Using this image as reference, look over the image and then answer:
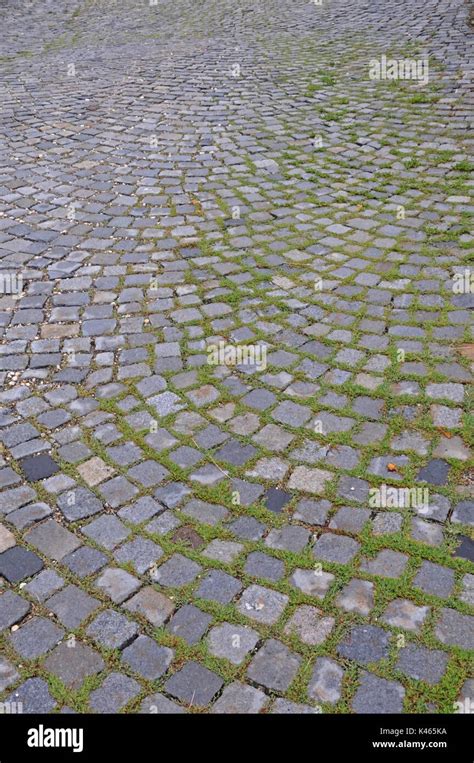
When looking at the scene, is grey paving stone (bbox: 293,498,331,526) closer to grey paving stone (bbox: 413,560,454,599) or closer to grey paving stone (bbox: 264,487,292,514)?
grey paving stone (bbox: 264,487,292,514)

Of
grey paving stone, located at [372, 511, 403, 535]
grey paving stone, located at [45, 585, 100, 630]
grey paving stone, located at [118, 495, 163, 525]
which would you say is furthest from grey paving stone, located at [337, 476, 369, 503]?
grey paving stone, located at [45, 585, 100, 630]

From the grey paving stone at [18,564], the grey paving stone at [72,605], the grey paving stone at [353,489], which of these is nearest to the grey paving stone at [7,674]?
the grey paving stone at [72,605]

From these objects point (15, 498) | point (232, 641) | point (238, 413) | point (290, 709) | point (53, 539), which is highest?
point (238, 413)

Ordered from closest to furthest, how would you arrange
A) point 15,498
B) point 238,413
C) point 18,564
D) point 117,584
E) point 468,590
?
point 468,590, point 117,584, point 18,564, point 15,498, point 238,413

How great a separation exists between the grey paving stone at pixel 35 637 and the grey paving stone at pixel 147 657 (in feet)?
1.06

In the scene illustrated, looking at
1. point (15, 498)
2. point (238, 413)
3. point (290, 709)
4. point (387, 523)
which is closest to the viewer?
point (290, 709)

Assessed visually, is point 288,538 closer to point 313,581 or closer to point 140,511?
point 313,581

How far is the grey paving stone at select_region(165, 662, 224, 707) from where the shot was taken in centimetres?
267

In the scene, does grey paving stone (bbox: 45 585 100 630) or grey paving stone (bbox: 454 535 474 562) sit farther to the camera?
grey paving stone (bbox: 454 535 474 562)

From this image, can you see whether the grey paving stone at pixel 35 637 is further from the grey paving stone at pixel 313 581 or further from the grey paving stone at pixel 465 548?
the grey paving stone at pixel 465 548

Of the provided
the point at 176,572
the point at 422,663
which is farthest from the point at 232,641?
the point at 422,663

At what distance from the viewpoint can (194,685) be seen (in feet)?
8.91

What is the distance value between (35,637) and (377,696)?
1.44 meters

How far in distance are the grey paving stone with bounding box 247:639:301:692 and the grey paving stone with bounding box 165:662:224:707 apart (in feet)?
0.50
